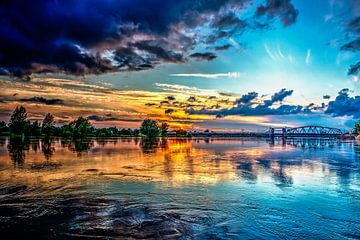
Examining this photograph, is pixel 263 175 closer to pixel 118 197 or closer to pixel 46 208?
pixel 118 197

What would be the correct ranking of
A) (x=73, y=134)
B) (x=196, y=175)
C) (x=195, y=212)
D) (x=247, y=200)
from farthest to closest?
1. (x=73, y=134)
2. (x=196, y=175)
3. (x=247, y=200)
4. (x=195, y=212)

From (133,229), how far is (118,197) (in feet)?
17.1

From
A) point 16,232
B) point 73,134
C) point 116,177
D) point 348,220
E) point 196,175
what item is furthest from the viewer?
point 73,134

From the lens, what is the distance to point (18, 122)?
151m

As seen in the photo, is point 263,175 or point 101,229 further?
point 263,175

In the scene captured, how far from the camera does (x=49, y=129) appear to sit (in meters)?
178

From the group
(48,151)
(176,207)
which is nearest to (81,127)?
(48,151)

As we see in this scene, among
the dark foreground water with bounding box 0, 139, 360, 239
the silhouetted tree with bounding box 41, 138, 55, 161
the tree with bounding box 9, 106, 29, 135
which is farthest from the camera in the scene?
the tree with bounding box 9, 106, 29, 135

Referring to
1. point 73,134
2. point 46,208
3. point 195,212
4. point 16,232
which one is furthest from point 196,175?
point 73,134

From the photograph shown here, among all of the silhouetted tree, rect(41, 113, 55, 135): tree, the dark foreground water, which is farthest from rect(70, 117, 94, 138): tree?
the dark foreground water

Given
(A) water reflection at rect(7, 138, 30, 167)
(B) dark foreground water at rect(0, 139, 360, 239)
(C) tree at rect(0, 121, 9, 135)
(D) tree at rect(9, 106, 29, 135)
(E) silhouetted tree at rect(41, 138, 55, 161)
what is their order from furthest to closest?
(C) tree at rect(0, 121, 9, 135)
(D) tree at rect(9, 106, 29, 135)
(E) silhouetted tree at rect(41, 138, 55, 161)
(A) water reflection at rect(7, 138, 30, 167)
(B) dark foreground water at rect(0, 139, 360, 239)

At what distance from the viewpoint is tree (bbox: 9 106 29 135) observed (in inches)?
5900

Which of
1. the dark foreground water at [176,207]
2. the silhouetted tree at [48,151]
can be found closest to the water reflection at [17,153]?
the silhouetted tree at [48,151]

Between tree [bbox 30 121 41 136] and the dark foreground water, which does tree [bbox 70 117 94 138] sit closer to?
tree [bbox 30 121 41 136]
